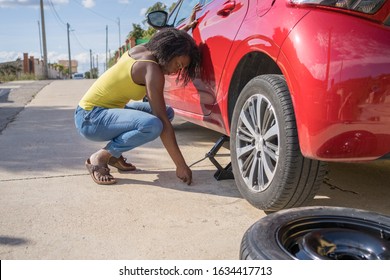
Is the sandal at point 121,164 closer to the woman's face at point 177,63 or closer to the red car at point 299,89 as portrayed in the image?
the woman's face at point 177,63

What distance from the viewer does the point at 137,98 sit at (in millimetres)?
3383

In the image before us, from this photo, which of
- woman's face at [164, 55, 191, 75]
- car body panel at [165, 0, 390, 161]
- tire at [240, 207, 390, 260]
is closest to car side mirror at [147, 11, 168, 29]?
woman's face at [164, 55, 191, 75]

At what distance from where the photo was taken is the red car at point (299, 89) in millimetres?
1974

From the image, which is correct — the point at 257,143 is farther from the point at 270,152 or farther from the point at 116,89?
the point at 116,89

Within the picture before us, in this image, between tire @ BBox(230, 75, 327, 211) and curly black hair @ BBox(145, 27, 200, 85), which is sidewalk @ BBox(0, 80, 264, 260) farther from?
curly black hair @ BBox(145, 27, 200, 85)

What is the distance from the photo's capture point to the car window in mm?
4008

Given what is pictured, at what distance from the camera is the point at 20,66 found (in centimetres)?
4103

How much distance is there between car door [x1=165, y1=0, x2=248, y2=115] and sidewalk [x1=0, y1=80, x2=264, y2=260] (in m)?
0.61

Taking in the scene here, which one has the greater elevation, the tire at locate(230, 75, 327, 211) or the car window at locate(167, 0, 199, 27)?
the car window at locate(167, 0, 199, 27)

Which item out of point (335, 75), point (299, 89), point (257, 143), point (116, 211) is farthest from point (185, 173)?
point (335, 75)

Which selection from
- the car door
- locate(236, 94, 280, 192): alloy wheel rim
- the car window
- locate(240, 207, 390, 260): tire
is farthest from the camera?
the car window

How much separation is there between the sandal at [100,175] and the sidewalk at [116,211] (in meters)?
0.05
